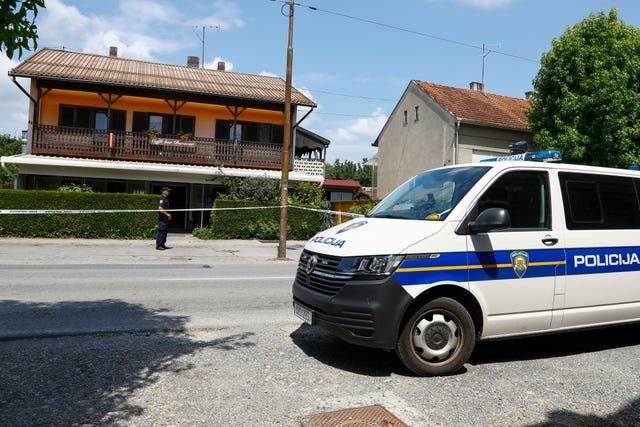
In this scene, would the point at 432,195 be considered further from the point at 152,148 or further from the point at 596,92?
the point at 152,148

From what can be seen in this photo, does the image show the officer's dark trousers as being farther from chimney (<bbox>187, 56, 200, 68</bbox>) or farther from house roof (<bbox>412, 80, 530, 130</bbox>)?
chimney (<bbox>187, 56, 200, 68</bbox>)

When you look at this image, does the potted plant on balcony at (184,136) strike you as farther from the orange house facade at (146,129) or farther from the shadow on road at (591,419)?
the shadow on road at (591,419)

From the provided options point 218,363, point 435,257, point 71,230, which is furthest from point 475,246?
point 71,230

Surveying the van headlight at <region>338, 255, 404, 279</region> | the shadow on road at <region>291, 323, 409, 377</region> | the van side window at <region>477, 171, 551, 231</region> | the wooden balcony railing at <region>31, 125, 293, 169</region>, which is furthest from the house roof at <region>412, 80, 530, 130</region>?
the van headlight at <region>338, 255, 404, 279</region>

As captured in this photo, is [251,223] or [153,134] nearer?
[251,223]

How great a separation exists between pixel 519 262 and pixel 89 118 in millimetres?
24029

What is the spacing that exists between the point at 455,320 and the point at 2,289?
23.6 feet

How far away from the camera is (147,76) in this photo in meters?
24.4

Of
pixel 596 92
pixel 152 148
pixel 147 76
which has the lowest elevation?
pixel 152 148

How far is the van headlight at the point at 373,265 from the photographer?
4133 millimetres

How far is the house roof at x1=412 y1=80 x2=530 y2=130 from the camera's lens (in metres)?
26.1

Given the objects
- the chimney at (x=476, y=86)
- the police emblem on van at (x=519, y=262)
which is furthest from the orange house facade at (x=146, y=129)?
the police emblem on van at (x=519, y=262)

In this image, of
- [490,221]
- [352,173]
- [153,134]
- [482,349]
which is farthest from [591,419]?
[352,173]

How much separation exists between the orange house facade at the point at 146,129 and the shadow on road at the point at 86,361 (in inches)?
658
